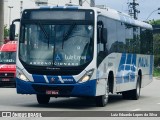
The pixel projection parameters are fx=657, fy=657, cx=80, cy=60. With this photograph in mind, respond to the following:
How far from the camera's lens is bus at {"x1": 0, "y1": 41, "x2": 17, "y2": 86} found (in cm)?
3400

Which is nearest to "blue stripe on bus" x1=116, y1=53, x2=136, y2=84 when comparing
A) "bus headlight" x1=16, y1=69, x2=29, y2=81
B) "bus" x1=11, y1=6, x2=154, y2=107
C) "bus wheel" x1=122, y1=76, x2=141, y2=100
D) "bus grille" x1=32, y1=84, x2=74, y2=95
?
"bus wheel" x1=122, y1=76, x2=141, y2=100

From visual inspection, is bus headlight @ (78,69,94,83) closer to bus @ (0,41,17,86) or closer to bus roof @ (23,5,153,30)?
bus roof @ (23,5,153,30)

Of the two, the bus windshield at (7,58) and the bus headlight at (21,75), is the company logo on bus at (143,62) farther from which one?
the bus windshield at (7,58)

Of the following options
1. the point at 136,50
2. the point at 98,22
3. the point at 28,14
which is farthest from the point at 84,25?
the point at 136,50

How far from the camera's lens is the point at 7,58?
34.9 meters

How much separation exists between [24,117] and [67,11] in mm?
4667

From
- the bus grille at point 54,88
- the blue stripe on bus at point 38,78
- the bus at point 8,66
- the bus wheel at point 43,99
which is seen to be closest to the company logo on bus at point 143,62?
the bus wheel at point 43,99

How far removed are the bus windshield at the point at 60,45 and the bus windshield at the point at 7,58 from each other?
49.6 feet

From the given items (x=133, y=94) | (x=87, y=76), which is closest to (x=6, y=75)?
(x=133, y=94)

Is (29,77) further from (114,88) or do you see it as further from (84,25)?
(114,88)

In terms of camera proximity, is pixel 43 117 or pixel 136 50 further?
pixel 136 50

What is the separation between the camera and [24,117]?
1616cm

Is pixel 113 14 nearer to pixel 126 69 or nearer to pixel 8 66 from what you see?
pixel 126 69

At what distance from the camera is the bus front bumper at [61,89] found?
754 inches
